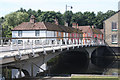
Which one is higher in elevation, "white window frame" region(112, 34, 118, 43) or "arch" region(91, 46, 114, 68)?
"white window frame" region(112, 34, 118, 43)

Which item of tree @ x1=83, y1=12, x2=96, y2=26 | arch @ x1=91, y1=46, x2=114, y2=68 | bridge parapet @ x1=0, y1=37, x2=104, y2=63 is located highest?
tree @ x1=83, y1=12, x2=96, y2=26

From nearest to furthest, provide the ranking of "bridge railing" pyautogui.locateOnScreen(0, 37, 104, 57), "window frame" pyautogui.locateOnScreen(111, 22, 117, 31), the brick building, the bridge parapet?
the bridge parapet
"bridge railing" pyautogui.locateOnScreen(0, 37, 104, 57)
the brick building
"window frame" pyautogui.locateOnScreen(111, 22, 117, 31)

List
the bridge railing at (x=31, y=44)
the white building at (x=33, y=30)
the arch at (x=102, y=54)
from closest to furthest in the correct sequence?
1. the bridge railing at (x=31, y=44)
2. the arch at (x=102, y=54)
3. the white building at (x=33, y=30)

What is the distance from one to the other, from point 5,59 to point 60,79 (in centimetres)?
649

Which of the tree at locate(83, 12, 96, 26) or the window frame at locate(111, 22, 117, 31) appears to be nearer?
the window frame at locate(111, 22, 117, 31)

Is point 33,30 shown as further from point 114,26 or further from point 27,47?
point 27,47

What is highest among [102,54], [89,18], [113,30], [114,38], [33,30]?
[89,18]

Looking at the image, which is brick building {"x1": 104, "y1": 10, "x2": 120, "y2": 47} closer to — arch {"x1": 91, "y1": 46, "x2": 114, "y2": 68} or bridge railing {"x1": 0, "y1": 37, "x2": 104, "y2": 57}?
bridge railing {"x1": 0, "y1": 37, "x2": 104, "y2": 57}

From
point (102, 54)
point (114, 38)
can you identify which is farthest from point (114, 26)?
point (102, 54)

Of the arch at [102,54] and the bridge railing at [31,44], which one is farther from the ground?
the bridge railing at [31,44]

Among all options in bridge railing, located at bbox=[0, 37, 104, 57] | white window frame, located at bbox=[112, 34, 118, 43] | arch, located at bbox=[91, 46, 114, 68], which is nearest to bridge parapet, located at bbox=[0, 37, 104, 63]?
bridge railing, located at bbox=[0, 37, 104, 57]

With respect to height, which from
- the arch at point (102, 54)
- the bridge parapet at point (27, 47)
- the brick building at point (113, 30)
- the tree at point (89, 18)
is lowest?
the arch at point (102, 54)

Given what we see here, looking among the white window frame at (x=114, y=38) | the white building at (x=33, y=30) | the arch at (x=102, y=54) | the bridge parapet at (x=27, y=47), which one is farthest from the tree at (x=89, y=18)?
the bridge parapet at (x=27, y=47)

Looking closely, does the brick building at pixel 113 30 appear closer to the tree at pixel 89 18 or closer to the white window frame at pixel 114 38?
the white window frame at pixel 114 38
